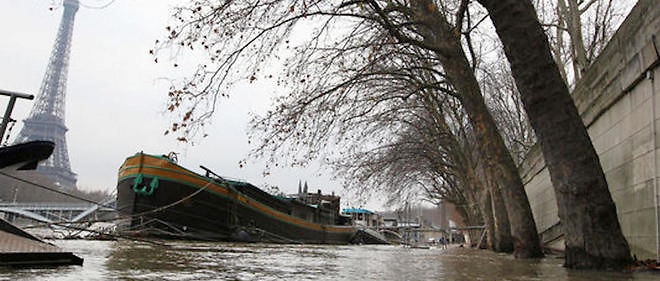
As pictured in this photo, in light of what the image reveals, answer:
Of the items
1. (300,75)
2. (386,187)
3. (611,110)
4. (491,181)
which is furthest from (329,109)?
(386,187)

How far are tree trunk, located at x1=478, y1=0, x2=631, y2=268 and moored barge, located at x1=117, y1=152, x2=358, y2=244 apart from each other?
10.1 meters

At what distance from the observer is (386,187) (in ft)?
69.8

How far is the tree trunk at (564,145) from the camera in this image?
167 inches

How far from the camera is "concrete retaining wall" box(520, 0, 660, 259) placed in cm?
500

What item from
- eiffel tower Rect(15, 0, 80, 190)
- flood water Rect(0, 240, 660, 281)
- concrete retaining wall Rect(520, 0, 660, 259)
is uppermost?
eiffel tower Rect(15, 0, 80, 190)

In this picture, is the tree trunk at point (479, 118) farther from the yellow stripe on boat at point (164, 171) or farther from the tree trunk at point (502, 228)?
the yellow stripe on boat at point (164, 171)

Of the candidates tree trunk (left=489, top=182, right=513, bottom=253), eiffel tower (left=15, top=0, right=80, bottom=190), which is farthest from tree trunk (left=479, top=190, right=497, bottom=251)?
eiffel tower (left=15, top=0, right=80, bottom=190)

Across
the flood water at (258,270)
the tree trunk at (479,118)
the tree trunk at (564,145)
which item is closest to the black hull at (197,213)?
the tree trunk at (479,118)

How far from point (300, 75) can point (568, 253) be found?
21.8 feet

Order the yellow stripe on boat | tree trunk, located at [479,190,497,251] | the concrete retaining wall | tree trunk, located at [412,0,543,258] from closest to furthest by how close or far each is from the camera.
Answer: the concrete retaining wall → tree trunk, located at [412,0,543,258] → tree trunk, located at [479,190,497,251] → the yellow stripe on boat

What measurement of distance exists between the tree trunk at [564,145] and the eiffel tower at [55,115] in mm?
74717

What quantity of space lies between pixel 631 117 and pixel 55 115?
304 feet

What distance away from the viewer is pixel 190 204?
15.5 meters

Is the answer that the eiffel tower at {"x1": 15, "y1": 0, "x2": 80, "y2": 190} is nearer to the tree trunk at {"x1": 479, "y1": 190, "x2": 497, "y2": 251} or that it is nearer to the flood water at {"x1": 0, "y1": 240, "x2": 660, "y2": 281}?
the tree trunk at {"x1": 479, "y1": 190, "x2": 497, "y2": 251}
